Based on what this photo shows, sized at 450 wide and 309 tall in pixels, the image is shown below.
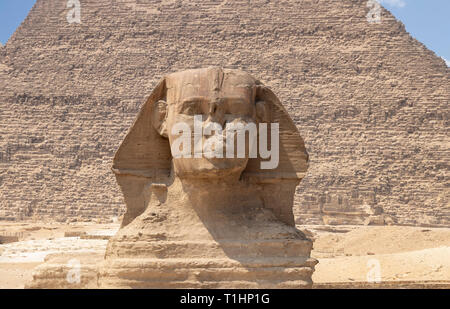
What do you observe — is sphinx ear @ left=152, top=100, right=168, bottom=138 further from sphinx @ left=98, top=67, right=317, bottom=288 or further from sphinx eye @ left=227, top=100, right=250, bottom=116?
sphinx eye @ left=227, top=100, right=250, bottom=116

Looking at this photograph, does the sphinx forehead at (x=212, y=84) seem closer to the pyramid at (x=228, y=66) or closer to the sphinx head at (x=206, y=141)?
the sphinx head at (x=206, y=141)

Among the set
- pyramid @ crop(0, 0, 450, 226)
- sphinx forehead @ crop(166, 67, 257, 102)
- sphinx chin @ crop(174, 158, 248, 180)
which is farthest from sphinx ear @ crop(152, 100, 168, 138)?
pyramid @ crop(0, 0, 450, 226)

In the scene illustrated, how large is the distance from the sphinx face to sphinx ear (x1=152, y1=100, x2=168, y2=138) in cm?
8

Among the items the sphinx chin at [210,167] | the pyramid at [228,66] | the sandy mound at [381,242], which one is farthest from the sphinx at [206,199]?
the pyramid at [228,66]

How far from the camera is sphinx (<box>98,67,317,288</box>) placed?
484 cm

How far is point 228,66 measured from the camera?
267 ft

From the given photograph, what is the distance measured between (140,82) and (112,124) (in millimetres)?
3635

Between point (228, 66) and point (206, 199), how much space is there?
76739mm

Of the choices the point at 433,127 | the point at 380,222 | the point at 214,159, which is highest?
the point at 433,127

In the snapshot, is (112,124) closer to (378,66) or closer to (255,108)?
(378,66)

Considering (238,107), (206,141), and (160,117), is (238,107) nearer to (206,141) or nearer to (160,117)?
(206,141)

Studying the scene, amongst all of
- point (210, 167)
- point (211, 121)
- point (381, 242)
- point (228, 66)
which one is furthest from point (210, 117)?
point (228, 66)
